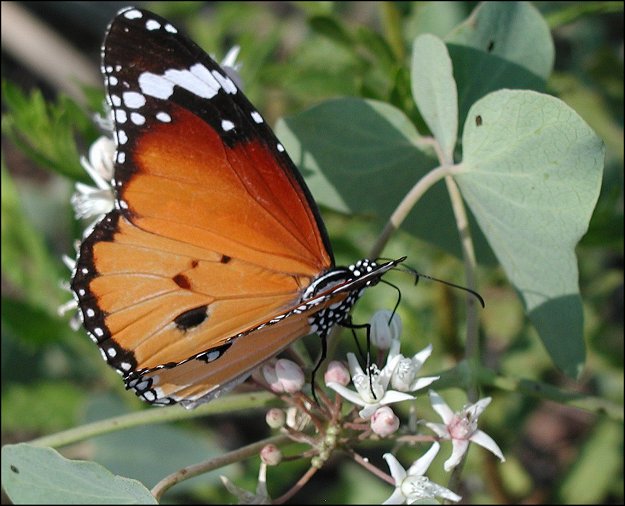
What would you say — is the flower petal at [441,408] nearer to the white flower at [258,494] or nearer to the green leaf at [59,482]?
the white flower at [258,494]

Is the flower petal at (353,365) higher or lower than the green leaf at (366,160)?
lower

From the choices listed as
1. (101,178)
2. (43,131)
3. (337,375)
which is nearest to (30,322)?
(43,131)

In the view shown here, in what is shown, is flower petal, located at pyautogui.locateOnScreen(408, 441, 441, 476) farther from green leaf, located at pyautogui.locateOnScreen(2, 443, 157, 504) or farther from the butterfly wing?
green leaf, located at pyautogui.locateOnScreen(2, 443, 157, 504)

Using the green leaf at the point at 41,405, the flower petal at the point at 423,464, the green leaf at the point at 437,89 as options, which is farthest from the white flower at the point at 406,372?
the green leaf at the point at 41,405

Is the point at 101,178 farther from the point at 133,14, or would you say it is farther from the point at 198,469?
the point at 198,469

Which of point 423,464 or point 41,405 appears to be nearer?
point 423,464

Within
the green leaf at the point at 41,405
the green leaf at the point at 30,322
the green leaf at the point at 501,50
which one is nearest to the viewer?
the green leaf at the point at 501,50
